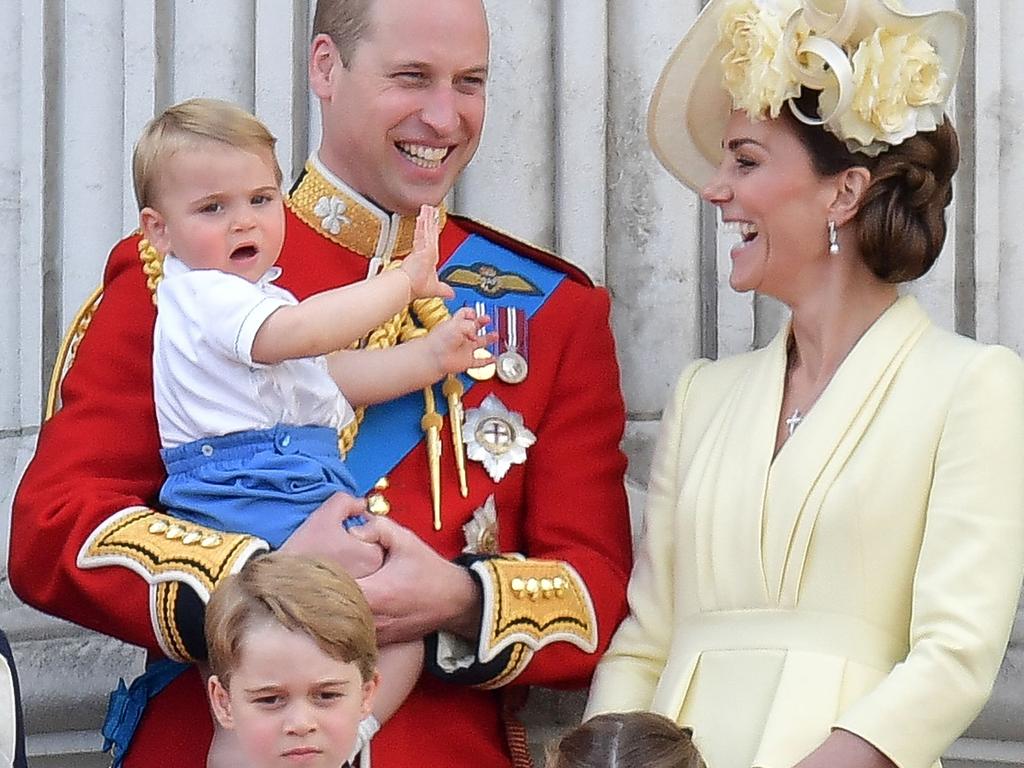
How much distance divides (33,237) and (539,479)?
1.13 metres

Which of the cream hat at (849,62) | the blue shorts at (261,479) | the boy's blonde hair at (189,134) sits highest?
the cream hat at (849,62)

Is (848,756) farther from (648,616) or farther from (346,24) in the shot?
(346,24)

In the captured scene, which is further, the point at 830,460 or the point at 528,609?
the point at 528,609

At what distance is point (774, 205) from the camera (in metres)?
3.73

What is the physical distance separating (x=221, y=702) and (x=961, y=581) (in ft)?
2.89

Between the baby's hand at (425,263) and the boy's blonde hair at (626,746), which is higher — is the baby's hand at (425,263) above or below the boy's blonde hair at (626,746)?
above

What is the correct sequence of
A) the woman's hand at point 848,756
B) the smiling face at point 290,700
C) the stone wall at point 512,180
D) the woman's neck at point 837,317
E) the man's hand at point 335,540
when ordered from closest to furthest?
the smiling face at point 290,700
the woman's hand at point 848,756
the man's hand at point 335,540
the woman's neck at point 837,317
the stone wall at point 512,180

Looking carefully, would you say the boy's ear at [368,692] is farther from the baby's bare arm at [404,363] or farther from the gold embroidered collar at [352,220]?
the gold embroidered collar at [352,220]

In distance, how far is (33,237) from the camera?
4.59m

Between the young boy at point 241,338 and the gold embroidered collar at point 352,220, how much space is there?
29 centimetres

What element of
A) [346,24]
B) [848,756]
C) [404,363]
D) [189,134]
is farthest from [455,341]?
[848,756]

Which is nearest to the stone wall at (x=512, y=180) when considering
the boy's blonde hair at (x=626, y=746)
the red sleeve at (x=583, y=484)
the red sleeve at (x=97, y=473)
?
the red sleeve at (x=583, y=484)

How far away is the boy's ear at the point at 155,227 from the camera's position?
11.9ft

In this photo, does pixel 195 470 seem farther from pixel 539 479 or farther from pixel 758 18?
pixel 758 18
